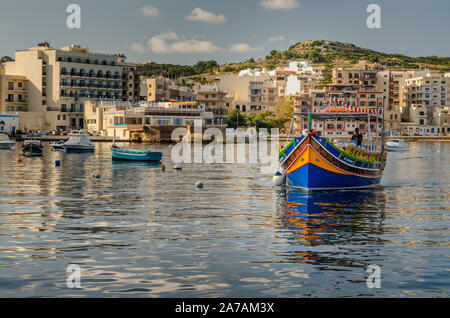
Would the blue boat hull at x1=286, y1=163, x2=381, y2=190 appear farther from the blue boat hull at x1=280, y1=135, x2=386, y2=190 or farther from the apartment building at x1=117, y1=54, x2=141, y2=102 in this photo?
the apartment building at x1=117, y1=54, x2=141, y2=102

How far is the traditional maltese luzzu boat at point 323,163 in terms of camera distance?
126 feet

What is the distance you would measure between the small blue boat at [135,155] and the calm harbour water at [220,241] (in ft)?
94.1

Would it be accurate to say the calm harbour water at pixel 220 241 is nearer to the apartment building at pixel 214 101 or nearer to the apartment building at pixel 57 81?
the apartment building at pixel 57 81

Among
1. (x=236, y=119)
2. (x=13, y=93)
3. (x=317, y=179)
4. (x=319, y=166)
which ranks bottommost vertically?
(x=317, y=179)

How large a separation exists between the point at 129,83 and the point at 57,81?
29.4 meters

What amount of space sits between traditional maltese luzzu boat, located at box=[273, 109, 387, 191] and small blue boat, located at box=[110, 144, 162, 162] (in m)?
30.4

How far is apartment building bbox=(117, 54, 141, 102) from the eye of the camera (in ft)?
577

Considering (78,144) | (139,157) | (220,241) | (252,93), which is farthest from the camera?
(252,93)

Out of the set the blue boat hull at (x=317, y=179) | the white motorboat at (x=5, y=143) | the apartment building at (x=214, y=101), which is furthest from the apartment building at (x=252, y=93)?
the blue boat hull at (x=317, y=179)

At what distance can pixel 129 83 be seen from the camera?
177125 mm

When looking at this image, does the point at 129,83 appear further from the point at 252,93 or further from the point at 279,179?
the point at 279,179

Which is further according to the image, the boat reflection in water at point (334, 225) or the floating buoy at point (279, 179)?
the floating buoy at point (279, 179)

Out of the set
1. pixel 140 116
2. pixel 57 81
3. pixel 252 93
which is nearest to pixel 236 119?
pixel 252 93

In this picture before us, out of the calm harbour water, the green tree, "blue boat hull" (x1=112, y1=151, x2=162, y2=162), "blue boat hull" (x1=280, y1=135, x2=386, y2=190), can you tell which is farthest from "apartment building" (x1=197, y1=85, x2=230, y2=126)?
"blue boat hull" (x1=280, y1=135, x2=386, y2=190)
